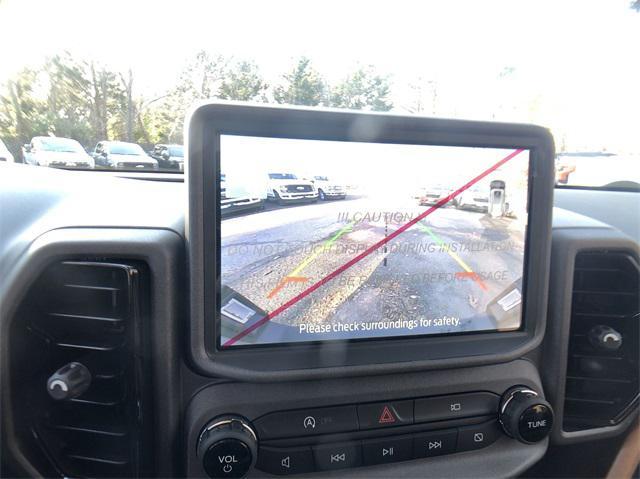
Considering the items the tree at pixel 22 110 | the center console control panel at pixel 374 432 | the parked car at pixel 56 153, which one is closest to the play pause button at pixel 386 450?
the center console control panel at pixel 374 432

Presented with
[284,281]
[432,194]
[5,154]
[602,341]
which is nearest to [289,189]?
[284,281]

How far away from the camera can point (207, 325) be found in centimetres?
149

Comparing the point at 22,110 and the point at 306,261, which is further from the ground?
the point at 22,110

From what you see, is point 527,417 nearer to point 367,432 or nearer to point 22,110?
point 367,432

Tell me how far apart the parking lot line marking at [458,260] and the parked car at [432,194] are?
0.08 metres

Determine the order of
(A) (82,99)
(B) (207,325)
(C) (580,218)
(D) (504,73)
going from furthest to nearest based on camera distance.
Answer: (D) (504,73) < (C) (580,218) < (A) (82,99) < (B) (207,325)

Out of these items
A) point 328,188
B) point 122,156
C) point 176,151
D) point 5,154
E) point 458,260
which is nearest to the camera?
point 328,188

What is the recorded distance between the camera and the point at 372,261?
1.59 m

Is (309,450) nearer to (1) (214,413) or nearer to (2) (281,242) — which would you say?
(1) (214,413)

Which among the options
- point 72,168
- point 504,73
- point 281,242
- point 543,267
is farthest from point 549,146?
point 72,168

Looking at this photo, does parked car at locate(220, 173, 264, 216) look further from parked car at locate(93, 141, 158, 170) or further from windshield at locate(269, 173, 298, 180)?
parked car at locate(93, 141, 158, 170)

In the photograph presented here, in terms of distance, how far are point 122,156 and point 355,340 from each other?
49.2 inches

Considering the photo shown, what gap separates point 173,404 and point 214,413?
0.46 ft

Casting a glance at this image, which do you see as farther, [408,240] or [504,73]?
[504,73]
